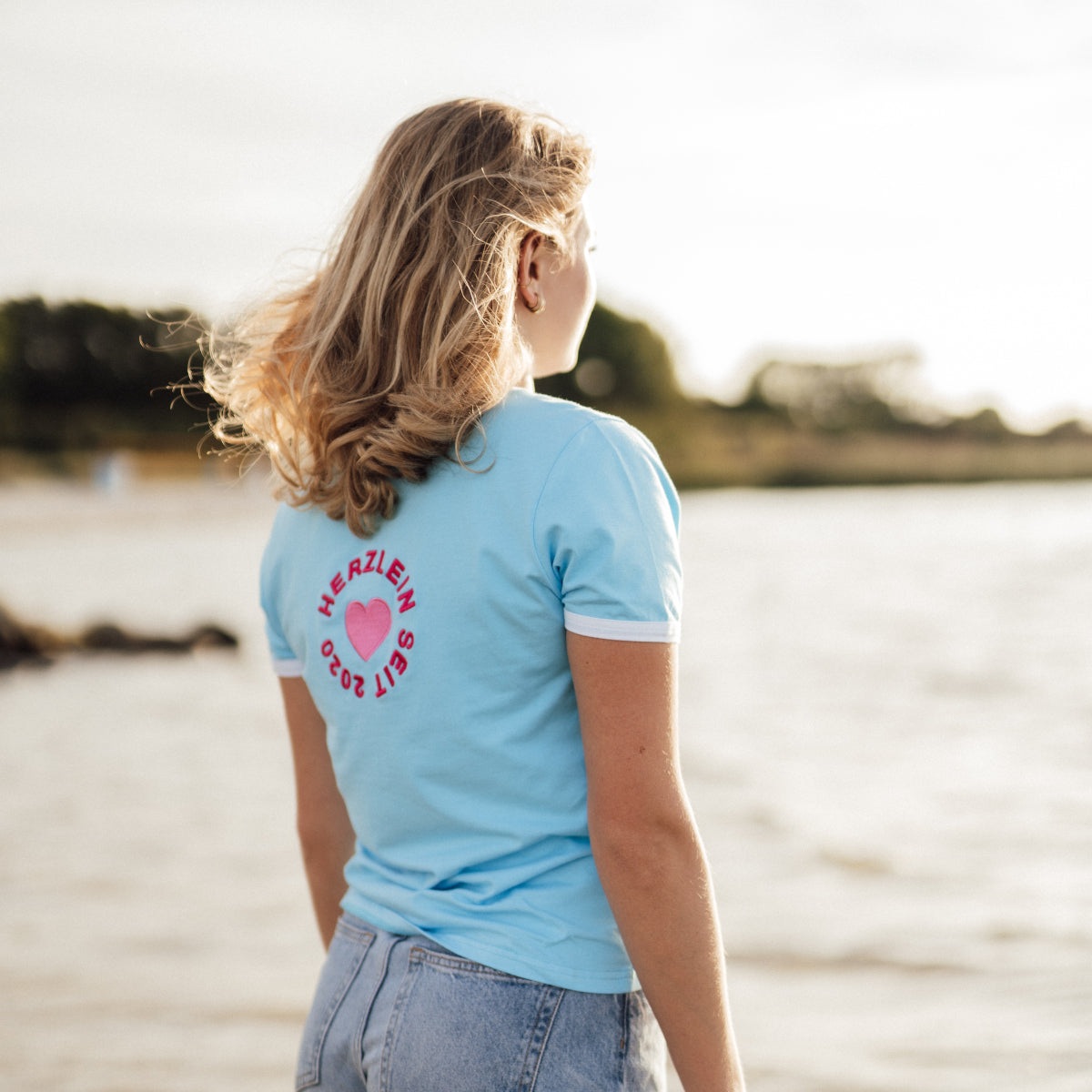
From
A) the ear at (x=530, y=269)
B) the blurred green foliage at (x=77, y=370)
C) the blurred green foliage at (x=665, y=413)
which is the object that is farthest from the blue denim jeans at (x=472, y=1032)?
the blurred green foliage at (x=77, y=370)

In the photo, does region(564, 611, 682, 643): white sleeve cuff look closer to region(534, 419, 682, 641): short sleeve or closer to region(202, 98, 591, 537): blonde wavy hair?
region(534, 419, 682, 641): short sleeve

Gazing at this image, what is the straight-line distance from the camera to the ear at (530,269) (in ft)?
4.02

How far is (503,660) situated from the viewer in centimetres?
111

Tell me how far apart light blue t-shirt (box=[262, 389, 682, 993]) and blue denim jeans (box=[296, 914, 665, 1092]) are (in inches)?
0.9

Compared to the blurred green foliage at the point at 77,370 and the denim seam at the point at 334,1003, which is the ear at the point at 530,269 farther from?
the blurred green foliage at the point at 77,370

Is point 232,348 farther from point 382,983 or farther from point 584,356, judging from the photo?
point 584,356

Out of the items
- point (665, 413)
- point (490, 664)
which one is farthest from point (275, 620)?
point (665, 413)

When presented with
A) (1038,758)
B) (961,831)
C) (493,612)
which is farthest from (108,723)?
(493,612)

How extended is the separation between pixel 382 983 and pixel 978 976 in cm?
342

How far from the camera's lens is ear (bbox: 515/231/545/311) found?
1.23m

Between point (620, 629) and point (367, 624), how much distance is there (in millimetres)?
284

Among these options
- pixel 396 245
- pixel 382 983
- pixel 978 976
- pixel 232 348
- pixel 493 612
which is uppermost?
pixel 396 245

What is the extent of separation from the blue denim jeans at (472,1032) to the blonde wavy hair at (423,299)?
0.45 metres

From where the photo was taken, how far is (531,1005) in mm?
1109
